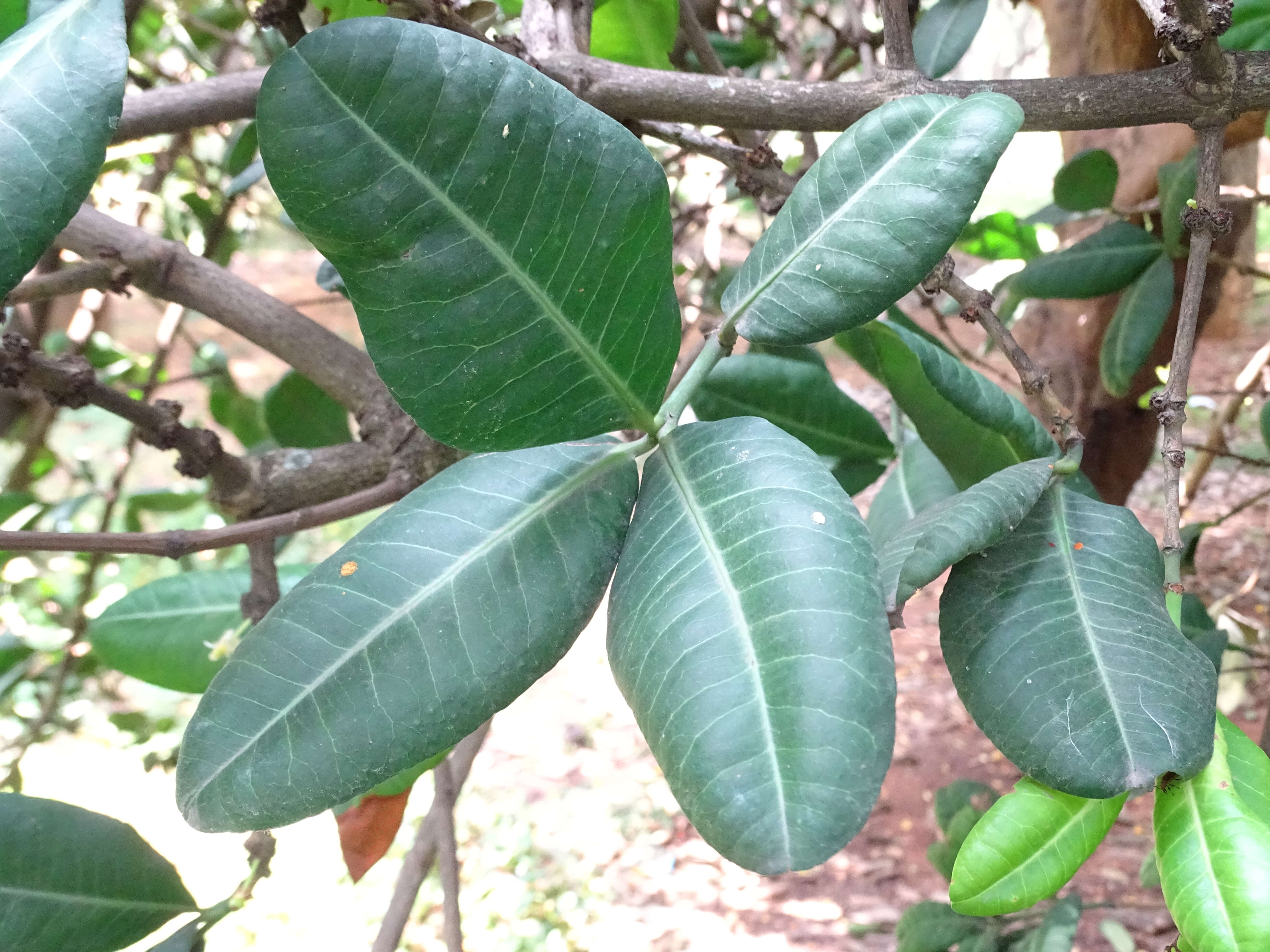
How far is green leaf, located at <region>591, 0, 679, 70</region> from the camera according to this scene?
0.73 metres

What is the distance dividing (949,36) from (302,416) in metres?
0.78

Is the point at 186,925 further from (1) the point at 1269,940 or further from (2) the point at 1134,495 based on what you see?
(2) the point at 1134,495

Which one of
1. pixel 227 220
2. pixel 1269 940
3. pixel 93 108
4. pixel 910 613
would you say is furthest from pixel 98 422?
pixel 1269 940

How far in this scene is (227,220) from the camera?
4.27ft

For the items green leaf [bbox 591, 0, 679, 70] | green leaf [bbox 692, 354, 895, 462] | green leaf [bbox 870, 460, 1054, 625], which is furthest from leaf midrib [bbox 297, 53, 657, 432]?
green leaf [bbox 591, 0, 679, 70]

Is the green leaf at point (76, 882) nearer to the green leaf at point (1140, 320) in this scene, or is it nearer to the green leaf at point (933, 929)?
the green leaf at point (933, 929)

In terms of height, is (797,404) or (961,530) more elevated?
(797,404)

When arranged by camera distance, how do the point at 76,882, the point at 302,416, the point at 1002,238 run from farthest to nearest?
the point at 1002,238 < the point at 302,416 < the point at 76,882

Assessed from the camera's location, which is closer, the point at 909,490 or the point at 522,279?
the point at 522,279

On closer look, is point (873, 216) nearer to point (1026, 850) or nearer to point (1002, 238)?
point (1026, 850)

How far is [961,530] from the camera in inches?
14.2

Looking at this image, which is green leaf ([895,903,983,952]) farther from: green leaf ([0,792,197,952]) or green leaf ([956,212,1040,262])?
green leaf ([956,212,1040,262])

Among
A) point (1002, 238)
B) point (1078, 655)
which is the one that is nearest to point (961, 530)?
point (1078, 655)

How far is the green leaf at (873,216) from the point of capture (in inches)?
14.2
